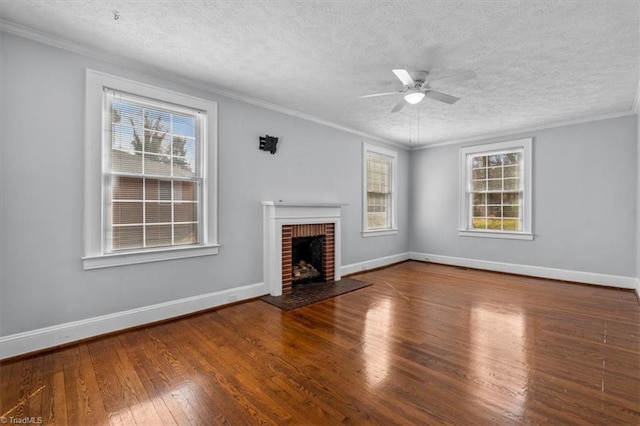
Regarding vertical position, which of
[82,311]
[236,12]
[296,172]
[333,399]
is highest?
[236,12]

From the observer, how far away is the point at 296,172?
15.7 feet

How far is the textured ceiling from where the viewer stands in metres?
2.27

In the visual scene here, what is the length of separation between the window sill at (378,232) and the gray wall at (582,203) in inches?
62.5

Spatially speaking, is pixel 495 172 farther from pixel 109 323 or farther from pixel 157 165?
pixel 109 323

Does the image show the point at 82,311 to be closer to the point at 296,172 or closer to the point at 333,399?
the point at 333,399

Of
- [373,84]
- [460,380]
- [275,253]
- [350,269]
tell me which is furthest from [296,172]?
[460,380]

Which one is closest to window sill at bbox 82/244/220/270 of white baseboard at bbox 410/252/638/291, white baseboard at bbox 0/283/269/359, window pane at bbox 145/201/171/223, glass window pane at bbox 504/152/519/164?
window pane at bbox 145/201/171/223

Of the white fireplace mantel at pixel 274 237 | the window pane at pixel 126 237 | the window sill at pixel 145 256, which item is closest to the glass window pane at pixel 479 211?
the white fireplace mantel at pixel 274 237

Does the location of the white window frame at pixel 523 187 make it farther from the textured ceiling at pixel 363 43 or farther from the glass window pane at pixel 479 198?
the textured ceiling at pixel 363 43

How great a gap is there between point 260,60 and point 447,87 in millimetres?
2225

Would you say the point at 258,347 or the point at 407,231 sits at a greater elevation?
the point at 407,231

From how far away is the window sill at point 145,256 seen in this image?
2.91m

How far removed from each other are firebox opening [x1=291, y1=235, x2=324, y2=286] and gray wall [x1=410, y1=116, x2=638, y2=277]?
10.9 ft

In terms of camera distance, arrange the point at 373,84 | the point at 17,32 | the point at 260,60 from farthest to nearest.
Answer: the point at 373,84
the point at 260,60
the point at 17,32
